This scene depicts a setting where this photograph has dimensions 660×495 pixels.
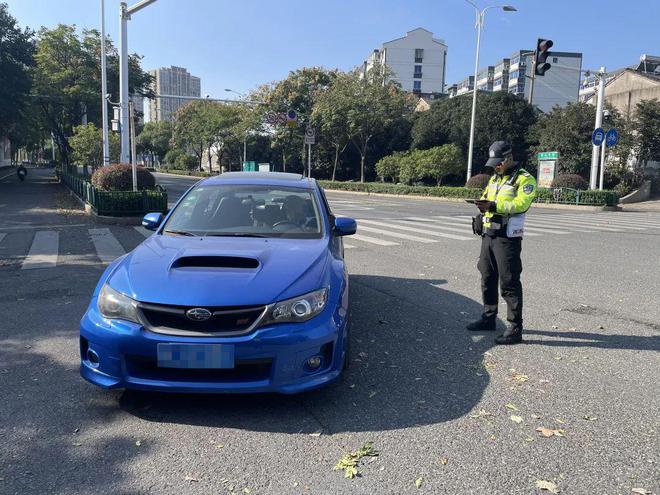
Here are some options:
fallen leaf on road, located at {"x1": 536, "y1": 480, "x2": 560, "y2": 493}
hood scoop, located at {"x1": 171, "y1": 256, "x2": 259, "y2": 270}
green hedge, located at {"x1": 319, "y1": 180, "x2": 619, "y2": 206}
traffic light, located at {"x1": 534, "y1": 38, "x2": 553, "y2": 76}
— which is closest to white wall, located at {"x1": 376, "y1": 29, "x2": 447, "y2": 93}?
green hedge, located at {"x1": 319, "y1": 180, "x2": 619, "y2": 206}

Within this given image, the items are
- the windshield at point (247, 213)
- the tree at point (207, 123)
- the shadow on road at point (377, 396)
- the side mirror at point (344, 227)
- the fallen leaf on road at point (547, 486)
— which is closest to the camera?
the fallen leaf on road at point (547, 486)

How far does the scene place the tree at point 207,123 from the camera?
2500 inches

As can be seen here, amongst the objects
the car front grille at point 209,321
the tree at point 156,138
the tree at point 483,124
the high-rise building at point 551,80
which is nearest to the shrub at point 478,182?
the tree at point 483,124

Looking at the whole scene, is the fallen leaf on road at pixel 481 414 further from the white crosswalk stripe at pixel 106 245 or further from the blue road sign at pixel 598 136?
the blue road sign at pixel 598 136

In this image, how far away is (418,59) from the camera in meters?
87.9

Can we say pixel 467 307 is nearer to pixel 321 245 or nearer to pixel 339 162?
pixel 321 245

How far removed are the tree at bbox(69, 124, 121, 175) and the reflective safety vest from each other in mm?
27583

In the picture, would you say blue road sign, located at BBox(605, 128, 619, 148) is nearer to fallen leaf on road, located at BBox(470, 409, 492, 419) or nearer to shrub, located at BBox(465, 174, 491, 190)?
shrub, located at BBox(465, 174, 491, 190)

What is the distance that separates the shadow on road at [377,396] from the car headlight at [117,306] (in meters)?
0.67

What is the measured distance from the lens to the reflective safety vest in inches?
186

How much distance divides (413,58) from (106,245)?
282 ft

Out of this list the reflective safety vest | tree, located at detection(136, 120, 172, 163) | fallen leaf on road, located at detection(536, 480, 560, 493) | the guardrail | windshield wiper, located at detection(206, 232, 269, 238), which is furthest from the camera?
tree, located at detection(136, 120, 172, 163)

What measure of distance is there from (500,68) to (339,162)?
73578mm

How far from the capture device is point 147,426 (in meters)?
3.21
